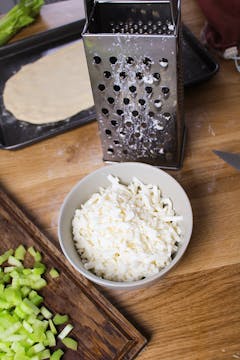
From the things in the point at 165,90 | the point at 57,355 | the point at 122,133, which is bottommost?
the point at 57,355

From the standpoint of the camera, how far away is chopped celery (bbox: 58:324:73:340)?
0.94 metres

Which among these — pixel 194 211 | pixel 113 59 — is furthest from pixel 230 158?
pixel 113 59

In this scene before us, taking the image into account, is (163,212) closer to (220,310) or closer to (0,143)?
(220,310)

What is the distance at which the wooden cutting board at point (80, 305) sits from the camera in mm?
923

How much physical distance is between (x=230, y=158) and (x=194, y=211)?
152 mm

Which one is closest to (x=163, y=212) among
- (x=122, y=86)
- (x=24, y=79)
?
(x=122, y=86)

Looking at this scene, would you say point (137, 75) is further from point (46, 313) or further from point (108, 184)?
point (46, 313)

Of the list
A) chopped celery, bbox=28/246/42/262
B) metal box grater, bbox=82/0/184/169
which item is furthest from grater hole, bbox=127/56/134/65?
chopped celery, bbox=28/246/42/262

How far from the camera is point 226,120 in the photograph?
125 centimetres

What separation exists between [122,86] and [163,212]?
27cm

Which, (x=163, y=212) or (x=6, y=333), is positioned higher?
(x=163, y=212)

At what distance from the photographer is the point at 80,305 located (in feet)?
3.22

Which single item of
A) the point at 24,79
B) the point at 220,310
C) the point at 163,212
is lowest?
the point at 220,310

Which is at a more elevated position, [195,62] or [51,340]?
[195,62]
